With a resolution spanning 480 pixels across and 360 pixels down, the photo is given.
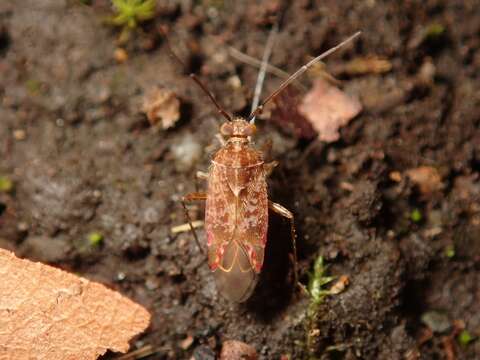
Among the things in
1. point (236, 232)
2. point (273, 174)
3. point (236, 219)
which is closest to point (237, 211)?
point (236, 219)

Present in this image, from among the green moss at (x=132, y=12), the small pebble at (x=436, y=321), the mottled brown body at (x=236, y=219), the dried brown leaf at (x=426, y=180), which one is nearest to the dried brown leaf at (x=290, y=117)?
the mottled brown body at (x=236, y=219)

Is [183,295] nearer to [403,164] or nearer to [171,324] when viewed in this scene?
[171,324]

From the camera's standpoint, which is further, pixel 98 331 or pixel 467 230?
pixel 467 230

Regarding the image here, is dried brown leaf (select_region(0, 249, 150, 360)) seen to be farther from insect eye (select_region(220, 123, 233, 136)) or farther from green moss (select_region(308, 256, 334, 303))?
insect eye (select_region(220, 123, 233, 136))

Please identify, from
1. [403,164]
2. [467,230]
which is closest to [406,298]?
[467,230]

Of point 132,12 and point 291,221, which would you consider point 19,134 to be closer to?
point 132,12

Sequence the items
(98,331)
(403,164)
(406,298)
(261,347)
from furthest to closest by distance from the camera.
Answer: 1. (403,164)
2. (406,298)
3. (261,347)
4. (98,331)

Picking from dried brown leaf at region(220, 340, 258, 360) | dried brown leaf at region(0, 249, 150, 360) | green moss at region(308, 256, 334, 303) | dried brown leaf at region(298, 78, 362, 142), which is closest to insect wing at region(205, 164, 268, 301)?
dried brown leaf at region(220, 340, 258, 360)
